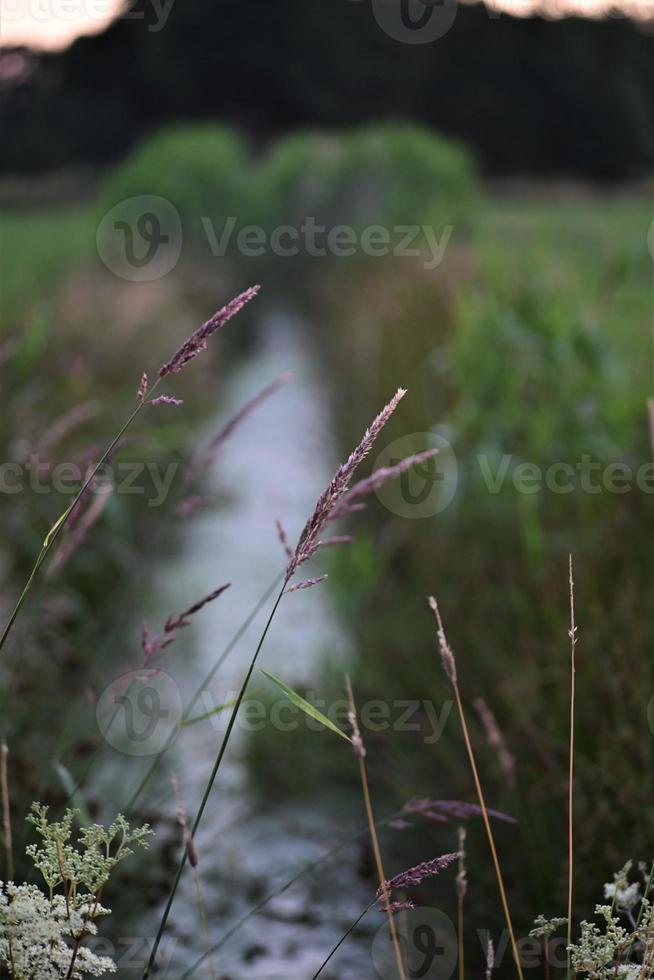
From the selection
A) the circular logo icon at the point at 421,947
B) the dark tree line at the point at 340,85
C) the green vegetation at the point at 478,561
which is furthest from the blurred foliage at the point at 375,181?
the dark tree line at the point at 340,85

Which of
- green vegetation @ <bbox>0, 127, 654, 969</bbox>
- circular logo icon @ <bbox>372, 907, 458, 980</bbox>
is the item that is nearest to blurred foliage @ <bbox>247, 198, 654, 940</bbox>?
green vegetation @ <bbox>0, 127, 654, 969</bbox>

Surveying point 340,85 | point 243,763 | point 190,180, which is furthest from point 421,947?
point 340,85

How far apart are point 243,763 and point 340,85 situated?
2620cm

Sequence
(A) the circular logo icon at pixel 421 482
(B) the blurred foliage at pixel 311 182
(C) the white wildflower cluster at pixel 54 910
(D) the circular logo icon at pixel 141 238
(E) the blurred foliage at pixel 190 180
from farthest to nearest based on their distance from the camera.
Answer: (E) the blurred foliage at pixel 190 180 → (B) the blurred foliage at pixel 311 182 → (D) the circular logo icon at pixel 141 238 → (A) the circular logo icon at pixel 421 482 → (C) the white wildflower cluster at pixel 54 910

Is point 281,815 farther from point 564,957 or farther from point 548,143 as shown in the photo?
point 548,143

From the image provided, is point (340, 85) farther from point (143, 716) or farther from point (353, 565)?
point (143, 716)

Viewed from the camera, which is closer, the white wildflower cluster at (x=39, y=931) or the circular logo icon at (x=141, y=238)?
the white wildflower cluster at (x=39, y=931)

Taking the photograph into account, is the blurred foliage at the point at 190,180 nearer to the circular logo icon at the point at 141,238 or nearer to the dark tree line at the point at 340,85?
the circular logo icon at the point at 141,238

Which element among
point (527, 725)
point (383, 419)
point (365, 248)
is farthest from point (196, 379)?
point (383, 419)

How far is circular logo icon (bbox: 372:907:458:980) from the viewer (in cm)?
215

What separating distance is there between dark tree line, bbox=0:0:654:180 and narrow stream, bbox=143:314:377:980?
2204 centimetres

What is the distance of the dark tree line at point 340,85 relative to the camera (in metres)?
26.7

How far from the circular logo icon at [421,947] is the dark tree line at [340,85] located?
85.3 ft

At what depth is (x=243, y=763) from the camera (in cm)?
303
